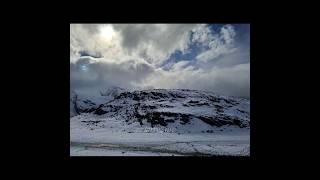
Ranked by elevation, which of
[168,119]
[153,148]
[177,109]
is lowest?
[168,119]

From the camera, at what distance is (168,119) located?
2906 cm

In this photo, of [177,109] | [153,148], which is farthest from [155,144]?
[177,109]

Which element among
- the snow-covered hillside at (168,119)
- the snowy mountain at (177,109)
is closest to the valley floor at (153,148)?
the snow-covered hillside at (168,119)

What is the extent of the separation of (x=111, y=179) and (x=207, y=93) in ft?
132

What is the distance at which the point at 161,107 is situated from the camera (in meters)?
36.9

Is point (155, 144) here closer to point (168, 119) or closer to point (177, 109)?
point (168, 119)

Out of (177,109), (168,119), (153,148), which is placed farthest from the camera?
(177,109)

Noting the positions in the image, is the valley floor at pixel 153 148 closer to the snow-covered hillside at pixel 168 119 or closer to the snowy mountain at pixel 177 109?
the snow-covered hillside at pixel 168 119

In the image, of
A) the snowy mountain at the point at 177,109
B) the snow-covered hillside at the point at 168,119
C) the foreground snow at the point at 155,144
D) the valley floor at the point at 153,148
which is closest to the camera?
the valley floor at the point at 153,148

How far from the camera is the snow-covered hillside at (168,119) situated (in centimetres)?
2007
